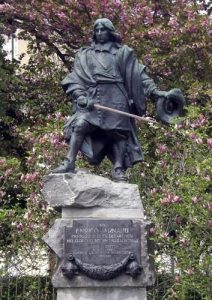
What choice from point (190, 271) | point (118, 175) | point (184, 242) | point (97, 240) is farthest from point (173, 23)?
point (97, 240)

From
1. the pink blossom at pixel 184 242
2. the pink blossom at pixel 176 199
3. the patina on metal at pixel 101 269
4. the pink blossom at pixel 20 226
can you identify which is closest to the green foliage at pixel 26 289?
the pink blossom at pixel 20 226

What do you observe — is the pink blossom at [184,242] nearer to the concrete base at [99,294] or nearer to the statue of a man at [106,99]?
the statue of a man at [106,99]

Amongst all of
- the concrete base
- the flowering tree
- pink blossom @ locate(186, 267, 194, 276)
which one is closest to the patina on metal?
the concrete base

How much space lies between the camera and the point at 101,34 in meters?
8.73

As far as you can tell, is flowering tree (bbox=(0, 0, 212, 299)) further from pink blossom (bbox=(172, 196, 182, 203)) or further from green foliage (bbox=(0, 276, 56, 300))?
green foliage (bbox=(0, 276, 56, 300))

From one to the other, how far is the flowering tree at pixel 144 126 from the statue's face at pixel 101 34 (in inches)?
67.5

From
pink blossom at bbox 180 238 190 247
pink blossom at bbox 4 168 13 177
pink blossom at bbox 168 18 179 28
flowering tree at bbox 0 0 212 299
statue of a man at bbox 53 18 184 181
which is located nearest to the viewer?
statue of a man at bbox 53 18 184 181

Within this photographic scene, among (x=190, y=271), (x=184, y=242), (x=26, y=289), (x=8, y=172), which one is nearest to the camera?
(x=190, y=271)

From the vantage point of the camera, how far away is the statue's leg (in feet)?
27.5

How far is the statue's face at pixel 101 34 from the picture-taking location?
8.72 m

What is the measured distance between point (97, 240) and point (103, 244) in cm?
7

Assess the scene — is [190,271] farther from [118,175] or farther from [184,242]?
[118,175]

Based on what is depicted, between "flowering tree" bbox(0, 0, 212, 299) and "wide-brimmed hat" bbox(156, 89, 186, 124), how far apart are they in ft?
4.11

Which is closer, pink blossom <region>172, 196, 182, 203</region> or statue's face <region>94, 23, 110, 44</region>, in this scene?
statue's face <region>94, 23, 110, 44</region>
